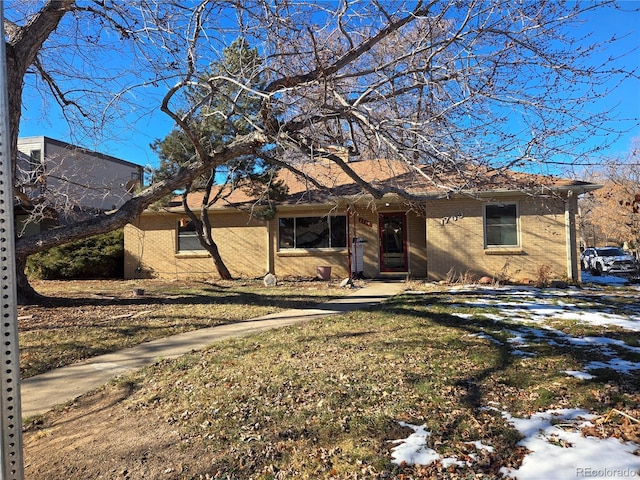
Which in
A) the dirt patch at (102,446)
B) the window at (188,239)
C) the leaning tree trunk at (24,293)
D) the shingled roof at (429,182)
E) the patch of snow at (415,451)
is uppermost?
the shingled roof at (429,182)

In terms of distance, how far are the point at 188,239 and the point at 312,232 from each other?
5.15 m

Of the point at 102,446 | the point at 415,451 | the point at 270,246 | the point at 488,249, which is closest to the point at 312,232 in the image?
the point at 270,246

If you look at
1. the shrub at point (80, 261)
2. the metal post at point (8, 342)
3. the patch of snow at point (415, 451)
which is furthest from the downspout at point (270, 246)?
the metal post at point (8, 342)

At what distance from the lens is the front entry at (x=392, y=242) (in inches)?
631

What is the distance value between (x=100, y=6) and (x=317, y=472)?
8214 mm

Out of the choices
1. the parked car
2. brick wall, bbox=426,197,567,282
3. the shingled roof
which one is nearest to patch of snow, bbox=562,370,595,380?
the shingled roof

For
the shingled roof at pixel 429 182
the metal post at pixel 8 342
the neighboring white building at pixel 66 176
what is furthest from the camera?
the neighboring white building at pixel 66 176

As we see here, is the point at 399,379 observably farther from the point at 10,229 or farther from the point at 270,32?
the point at 270,32

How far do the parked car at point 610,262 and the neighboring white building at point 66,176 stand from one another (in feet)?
61.3

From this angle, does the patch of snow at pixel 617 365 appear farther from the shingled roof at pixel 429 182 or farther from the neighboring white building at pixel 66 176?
the neighboring white building at pixel 66 176

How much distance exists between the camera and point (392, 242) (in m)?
16.2

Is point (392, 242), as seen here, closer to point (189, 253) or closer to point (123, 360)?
point (189, 253)

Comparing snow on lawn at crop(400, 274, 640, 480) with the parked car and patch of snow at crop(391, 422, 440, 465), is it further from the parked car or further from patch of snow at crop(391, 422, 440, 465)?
the parked car

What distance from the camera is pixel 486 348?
5.61 metres
